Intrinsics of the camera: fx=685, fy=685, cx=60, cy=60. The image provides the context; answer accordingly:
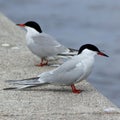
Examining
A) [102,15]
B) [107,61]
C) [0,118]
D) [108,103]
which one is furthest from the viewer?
[102,15]

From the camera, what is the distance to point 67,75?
659cm

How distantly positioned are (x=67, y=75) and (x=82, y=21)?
699 cm

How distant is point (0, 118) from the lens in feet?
19.0

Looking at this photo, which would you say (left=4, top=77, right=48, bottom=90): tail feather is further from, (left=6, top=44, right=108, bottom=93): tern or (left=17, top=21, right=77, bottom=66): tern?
(left=17, top=21, right=77, bottom=66): tern

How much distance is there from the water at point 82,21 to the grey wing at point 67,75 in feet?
9.00

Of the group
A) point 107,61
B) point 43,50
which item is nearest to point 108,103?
point 43,50

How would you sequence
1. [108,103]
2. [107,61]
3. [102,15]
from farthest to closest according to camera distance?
1. [102,15]
2. [107,61]
3. [108,103]

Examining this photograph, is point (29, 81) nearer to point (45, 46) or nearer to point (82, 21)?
point (45, 46)

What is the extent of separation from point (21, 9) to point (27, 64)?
23.0 feet

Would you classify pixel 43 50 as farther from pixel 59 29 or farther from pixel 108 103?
pixel 59 29

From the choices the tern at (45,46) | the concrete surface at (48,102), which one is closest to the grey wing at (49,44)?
the tern at (45,46)

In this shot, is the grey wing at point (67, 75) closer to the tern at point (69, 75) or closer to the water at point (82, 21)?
the tern at point (69, 75)

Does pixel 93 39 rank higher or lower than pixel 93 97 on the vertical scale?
lower

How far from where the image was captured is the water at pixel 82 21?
34.0 ft
